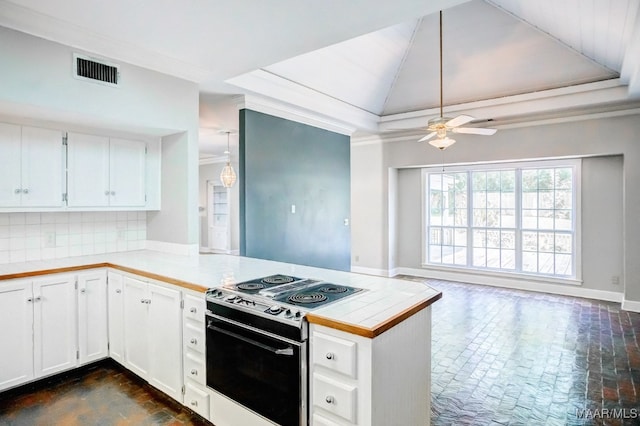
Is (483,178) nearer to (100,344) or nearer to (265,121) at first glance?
(265,121)

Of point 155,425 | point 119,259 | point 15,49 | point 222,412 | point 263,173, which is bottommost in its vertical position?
point 155,425

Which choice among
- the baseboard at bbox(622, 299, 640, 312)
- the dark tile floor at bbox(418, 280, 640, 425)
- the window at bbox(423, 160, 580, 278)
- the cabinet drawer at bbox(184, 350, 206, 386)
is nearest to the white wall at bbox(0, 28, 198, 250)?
the cabinet drawer at bbox(184, 350, 206, 386)

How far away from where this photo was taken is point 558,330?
13.6 ft

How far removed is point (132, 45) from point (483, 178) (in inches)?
232

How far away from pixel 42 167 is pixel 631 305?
279 inches

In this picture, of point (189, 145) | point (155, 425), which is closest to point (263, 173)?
point (189, 145)

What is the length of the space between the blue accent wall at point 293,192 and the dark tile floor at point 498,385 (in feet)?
6.74

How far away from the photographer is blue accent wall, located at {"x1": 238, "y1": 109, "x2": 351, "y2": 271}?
454 cm

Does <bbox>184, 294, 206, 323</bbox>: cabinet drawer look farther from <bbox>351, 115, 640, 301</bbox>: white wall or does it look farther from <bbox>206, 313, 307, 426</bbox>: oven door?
<bbox>351, 115, 640, 301</bbox>: white wall

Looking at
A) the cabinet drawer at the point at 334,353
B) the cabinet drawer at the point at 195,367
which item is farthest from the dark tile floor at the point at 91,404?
the cabinet drawer at the point at 334,353

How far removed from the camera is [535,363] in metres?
3.31

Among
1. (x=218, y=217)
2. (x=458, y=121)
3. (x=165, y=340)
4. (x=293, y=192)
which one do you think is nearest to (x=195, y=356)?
(x=165, y=340)

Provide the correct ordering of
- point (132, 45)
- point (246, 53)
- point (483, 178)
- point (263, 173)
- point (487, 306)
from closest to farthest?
point (132, 45) < point (246, 53) < point (263, 173) < point (487, 306) < point (483, 178)

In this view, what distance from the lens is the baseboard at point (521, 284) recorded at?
553 cm
